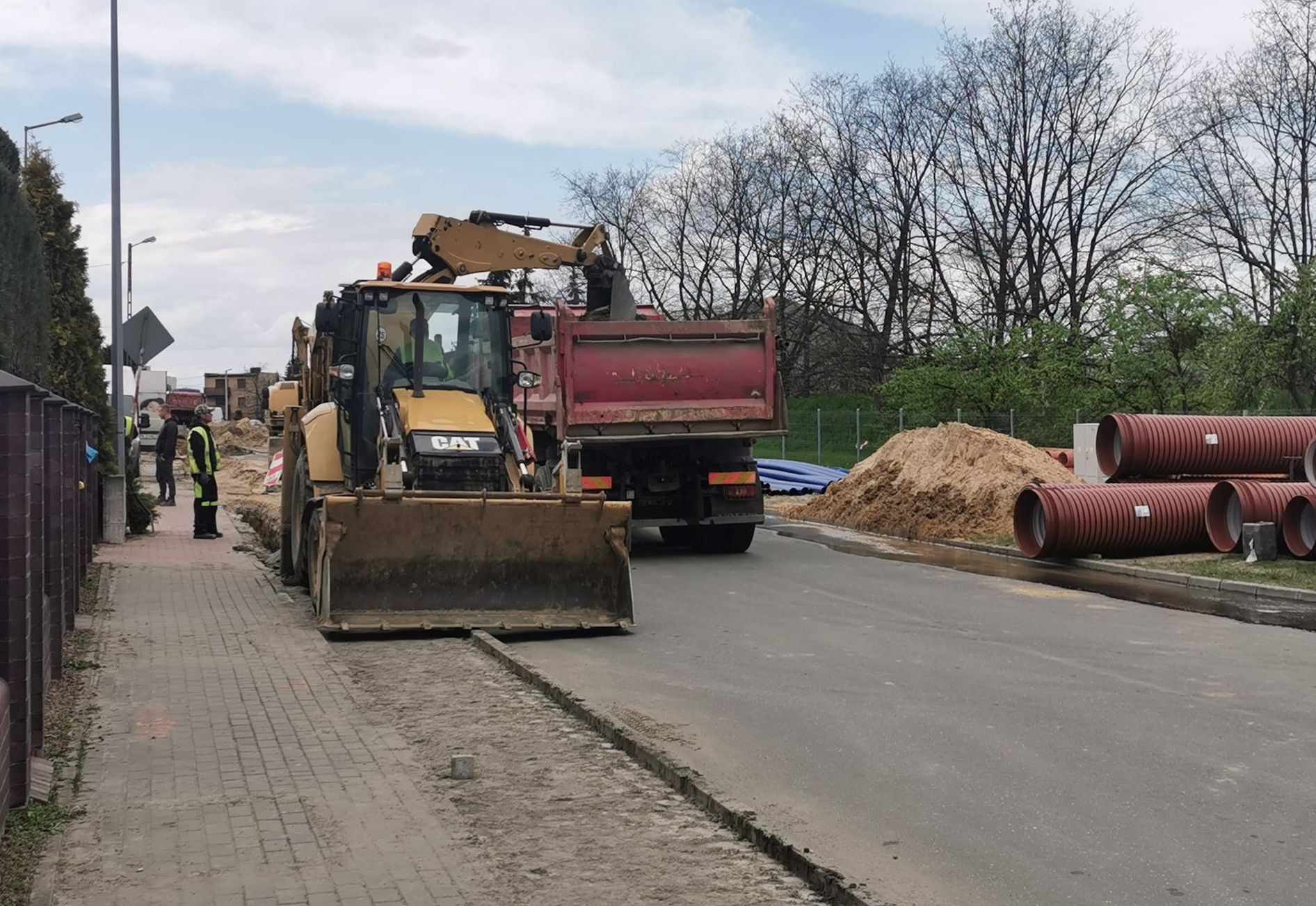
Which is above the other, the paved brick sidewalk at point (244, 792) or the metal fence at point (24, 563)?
the metal fence at point (24, 563)

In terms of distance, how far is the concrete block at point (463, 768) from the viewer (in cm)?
666

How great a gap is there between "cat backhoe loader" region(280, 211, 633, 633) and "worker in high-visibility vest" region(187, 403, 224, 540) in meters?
4.29

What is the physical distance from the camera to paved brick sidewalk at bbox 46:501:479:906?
16.9 ft

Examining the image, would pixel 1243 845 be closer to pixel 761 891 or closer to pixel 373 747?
pixel 761 891

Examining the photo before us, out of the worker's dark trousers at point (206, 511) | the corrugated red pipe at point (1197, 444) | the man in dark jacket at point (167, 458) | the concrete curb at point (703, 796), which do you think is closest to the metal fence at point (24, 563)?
the concrete curb at point (703, 796)

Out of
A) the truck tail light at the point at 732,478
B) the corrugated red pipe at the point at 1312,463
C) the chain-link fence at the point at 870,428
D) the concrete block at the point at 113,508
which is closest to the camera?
the corrugated red pipe at the point at 1312,463

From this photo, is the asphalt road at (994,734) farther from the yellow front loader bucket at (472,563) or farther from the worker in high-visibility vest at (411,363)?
the worker in high-visibility vest at (411,363)

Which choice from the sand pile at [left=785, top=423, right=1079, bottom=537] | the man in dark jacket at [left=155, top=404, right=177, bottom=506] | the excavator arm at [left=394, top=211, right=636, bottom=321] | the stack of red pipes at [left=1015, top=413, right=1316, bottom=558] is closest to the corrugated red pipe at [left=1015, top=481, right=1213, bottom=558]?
the stack of red pipes at [left=1015, top=413, right=1316, bottom=558]

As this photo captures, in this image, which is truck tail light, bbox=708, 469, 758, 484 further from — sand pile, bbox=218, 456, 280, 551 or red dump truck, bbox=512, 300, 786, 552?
sand pile, bbox=218, 456, 280, 551

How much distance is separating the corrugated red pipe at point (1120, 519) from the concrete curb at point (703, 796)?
10.5 metres

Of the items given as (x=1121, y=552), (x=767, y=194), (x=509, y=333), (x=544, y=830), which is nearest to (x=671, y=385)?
(x=509, y=333)

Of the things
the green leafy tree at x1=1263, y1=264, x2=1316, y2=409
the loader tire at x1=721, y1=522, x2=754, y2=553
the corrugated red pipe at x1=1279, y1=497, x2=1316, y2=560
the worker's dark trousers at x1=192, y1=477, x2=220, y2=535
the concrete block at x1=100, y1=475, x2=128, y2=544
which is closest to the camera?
the corrugated red pipe at x1=1279, y1=497, x2=1316, y2=560

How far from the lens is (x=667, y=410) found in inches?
696

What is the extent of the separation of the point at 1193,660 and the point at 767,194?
1911 inches
